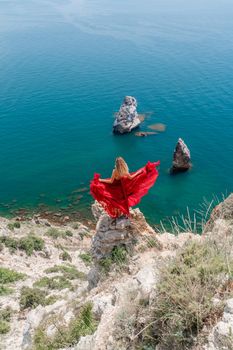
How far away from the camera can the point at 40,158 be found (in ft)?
216

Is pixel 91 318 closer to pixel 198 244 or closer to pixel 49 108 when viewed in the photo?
pixel 198 244

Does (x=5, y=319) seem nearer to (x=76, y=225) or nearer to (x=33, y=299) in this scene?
(x=33, y=299)

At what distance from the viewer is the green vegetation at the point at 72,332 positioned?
10055mm

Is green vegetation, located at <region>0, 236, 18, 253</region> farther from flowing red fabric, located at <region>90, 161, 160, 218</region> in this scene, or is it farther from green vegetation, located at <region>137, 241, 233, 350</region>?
green vegetation, located at <region>137, 241, 233, 350</region>

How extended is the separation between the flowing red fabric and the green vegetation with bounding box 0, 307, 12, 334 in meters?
8.91

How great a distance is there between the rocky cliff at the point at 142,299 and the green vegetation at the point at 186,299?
0.06 ft

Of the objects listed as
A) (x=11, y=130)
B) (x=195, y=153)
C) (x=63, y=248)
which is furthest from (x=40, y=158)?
(x=63, y=248)

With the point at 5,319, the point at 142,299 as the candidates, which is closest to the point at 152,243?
the point at 142,299

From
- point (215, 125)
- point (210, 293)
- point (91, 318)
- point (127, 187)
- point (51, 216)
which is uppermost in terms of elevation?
point (210, 293)

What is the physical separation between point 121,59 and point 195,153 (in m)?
56.0

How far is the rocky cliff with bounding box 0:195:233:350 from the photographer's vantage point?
6.67m

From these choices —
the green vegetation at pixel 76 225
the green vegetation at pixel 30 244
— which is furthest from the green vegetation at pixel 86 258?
the green vegetation at pixel 76 225

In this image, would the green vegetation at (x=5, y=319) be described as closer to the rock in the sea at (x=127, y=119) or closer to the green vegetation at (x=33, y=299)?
the green vegetation at (x=33, y=299)

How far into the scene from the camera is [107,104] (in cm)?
8350
